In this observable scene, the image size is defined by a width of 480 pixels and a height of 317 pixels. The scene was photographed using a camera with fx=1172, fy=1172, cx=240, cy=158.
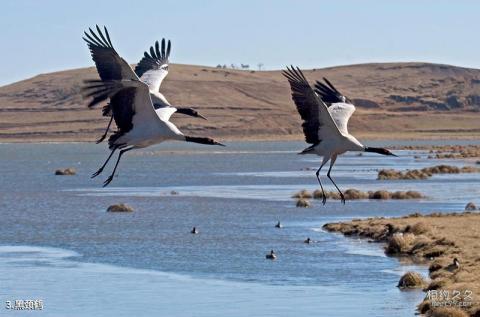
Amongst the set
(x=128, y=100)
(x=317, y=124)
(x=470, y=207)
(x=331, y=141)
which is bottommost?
(x=470, y=207)

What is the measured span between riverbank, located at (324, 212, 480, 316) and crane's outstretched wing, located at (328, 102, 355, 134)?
559cm

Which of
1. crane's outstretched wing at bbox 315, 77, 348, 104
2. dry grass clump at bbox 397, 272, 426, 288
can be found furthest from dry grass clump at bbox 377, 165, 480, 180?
crane's outstretched wing at bbox 315, 77, 348, 104

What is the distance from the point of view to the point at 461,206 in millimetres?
59438

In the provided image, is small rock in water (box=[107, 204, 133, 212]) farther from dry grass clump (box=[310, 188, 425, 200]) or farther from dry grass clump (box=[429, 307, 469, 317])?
dry grass clump (box=[429, 307, 469, 317])

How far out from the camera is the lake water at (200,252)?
32875 mm

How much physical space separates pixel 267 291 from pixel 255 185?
168ft

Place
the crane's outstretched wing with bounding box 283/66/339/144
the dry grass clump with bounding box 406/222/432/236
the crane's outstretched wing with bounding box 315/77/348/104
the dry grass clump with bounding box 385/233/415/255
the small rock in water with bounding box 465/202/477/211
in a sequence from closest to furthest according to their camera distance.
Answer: the crane's outstretched wing with bounding box 283/66/339/144
the crane's outstretched wing with bounding box 315/77/348/104
the dry grass clump with bounding box 385/233/415/255
the dry grass clump with bounding box 406/222/432/236
the small rock in water with bounding box 465/202/477/211

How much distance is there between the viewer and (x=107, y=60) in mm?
19328

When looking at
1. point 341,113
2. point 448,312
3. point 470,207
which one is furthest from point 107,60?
point 470,207

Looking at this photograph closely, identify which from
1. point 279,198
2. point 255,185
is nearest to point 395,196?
point 279,198

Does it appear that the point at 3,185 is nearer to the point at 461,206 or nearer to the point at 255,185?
the point at 255,185

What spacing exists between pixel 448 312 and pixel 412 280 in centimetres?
680

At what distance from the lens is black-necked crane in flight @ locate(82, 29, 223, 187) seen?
739 inches

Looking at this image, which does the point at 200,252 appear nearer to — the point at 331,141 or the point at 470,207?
the point at 470,207
